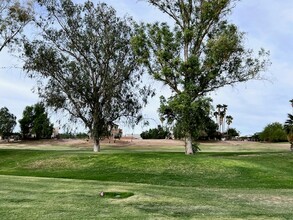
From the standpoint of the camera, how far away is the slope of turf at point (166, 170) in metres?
25.2

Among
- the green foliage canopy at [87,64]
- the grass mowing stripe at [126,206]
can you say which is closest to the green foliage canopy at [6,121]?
the green foliage canopy at [87,64]

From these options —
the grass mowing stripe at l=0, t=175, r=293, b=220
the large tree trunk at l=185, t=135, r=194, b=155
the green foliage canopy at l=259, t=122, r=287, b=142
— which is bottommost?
the grass mowing stripe at l=0, t=175, r=293, b=220

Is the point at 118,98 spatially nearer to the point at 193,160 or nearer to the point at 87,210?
the point at 193,160

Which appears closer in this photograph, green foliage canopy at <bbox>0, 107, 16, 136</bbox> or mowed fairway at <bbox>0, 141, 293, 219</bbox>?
mowed fairway at <bbox>0, 141, 293, 219</bbox>

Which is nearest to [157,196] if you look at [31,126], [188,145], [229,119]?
[188,145]

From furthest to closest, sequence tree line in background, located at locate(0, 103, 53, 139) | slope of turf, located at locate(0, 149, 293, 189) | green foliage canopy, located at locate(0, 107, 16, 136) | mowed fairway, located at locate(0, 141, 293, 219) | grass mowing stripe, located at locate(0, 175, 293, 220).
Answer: green foliage canopy, located at locate(0, 107, 16, 136), tree line in background, located at locate(0, 103, 53, 139), slope of turf, located at locate(0, 149, 293, 189), mowed fairway, located at locate(0, 141, 293, 219), grass mowing stripe, located at locate(0, 175, 293, 220)

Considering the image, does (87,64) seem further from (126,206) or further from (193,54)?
(126,206)

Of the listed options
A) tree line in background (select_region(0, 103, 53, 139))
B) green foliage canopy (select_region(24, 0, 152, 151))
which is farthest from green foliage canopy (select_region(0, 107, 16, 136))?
green foliage canopy (select_region(24, 0, 152, 151))

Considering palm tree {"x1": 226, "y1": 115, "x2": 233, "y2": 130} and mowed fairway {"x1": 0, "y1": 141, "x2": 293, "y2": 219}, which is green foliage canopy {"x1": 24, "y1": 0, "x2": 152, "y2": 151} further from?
palm tree {"x1": 226, "y1": 115, "x2": 233, "y2": 130}

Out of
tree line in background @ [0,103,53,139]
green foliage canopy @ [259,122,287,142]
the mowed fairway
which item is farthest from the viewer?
green foliage canopy @ [259,122,287,142]

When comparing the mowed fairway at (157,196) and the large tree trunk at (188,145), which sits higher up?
the large tree trunk at (188,145)

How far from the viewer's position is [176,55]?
39.3 metres

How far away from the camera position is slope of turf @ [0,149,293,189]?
25.2m

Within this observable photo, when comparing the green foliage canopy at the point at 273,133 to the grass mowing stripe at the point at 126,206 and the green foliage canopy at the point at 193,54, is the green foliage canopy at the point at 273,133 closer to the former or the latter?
the green foliage canopy at the point at 193,54
